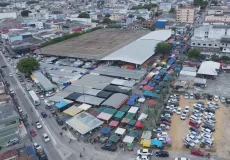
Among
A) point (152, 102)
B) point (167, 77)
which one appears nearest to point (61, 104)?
point (152, 102)

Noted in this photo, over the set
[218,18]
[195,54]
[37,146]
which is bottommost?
[37,146]

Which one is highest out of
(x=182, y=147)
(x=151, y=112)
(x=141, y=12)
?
(x=141, y=12)

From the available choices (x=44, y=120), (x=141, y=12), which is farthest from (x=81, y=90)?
(x=141, y=12)

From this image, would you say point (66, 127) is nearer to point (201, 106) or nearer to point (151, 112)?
point (151, 112)

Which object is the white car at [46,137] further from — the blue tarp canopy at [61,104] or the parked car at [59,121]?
the blue tarp canopy at [61,104]

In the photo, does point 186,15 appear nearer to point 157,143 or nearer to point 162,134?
point 162,134

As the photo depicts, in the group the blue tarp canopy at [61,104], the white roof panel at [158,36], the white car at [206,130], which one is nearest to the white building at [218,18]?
the white roof panel at [158,36]
